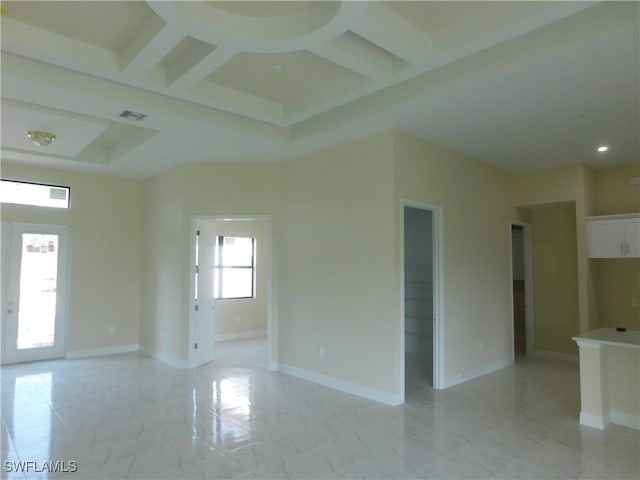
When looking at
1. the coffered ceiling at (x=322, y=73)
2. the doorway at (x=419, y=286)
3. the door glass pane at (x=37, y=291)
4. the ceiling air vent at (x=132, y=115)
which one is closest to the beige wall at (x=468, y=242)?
the coffered ceiling at (x=322, y=73)

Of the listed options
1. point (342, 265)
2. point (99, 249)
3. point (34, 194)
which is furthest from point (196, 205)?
point (34, 194)

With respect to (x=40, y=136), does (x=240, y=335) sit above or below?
below

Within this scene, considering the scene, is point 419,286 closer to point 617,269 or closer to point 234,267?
point 617,269

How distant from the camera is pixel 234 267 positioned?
8148 millimetres

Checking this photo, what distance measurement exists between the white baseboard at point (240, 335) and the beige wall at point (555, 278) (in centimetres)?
499

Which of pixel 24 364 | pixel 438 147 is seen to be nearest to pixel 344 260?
pixel 438 147

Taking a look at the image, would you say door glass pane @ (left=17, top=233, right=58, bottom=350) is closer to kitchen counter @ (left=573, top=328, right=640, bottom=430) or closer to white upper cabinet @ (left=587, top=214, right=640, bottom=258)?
kitchen counter @ (left=573, top=328, right=640, bottom=430)

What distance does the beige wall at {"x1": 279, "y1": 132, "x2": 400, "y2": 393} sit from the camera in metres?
4.39

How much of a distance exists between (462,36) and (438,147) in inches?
81.0

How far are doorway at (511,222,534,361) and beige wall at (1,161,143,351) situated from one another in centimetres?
636

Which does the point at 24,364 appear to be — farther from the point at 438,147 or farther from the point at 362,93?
the point at 438,147

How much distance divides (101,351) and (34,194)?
8.67ft

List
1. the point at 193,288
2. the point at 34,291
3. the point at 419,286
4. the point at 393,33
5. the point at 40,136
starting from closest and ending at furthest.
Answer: the point at 393,33, the point at 40,136, the point at 193,288, the point at 34,291, the point at 419,286

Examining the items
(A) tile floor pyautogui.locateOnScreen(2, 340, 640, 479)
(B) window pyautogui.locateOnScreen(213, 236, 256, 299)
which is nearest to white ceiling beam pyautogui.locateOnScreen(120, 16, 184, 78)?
(A) tile floor pyautogui.locateOnScreen(2, 340, 640, 479)
